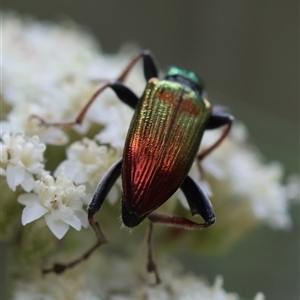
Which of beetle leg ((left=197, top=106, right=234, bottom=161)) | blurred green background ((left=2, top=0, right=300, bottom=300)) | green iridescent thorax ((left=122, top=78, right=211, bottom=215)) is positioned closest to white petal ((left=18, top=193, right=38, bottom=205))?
green iridescent thorax ((left=122, top=78, right=211, bottom=215))

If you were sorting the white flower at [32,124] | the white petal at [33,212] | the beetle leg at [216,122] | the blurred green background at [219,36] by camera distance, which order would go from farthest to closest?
1. the blurred green background at [219,36]
2. the beetle leg at [216,122]
3. the white flower at [32,124]
4. the white petal at [33,212]

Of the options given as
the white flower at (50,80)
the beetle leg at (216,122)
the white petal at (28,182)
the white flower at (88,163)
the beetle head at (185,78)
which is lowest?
the white flower at (50,80)

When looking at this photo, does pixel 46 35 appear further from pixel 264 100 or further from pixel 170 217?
pixel 264 100

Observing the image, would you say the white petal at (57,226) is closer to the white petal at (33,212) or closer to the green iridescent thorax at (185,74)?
the white petal at (33,212)

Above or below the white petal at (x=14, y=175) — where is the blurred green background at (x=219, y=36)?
below

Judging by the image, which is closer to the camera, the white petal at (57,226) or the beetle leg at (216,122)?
the white petal at (57,226)

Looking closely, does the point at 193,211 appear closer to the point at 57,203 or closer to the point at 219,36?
the point at 57,203

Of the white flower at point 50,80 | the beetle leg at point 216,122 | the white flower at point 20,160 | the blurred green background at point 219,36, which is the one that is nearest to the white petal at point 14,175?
the white flower at point 20,160
